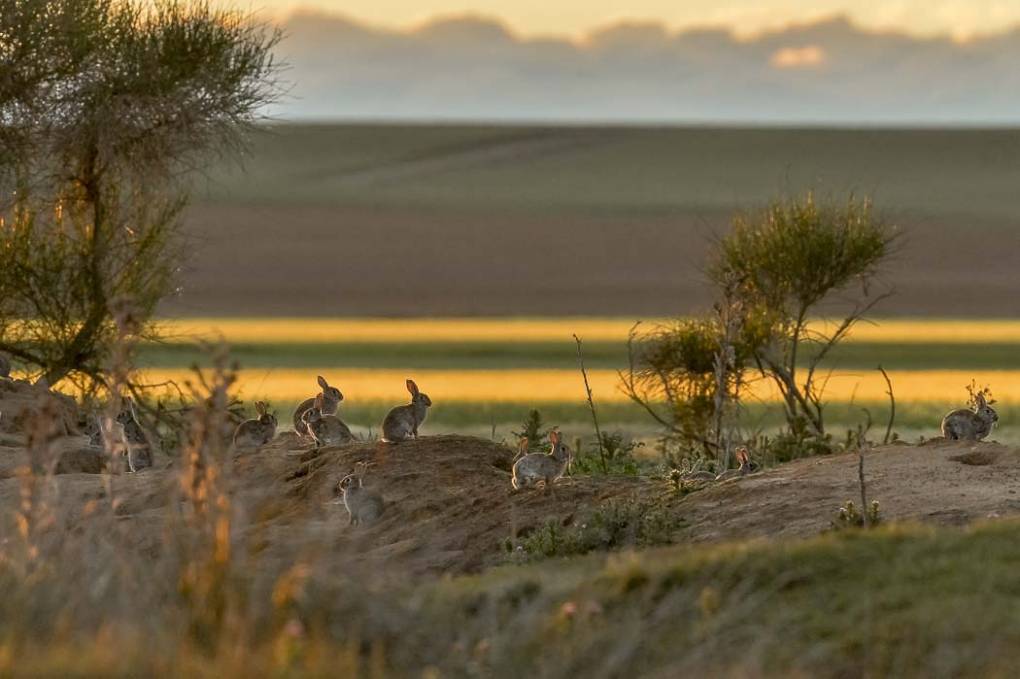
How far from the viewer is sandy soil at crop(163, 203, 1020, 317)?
68.8 m

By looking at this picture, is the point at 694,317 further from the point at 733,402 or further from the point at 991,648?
the point at 991,648

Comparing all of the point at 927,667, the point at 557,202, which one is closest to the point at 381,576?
the point at 927,667

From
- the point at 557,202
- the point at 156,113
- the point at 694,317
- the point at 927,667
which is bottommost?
the point at 927,667

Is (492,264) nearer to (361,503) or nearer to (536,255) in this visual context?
(536,255)

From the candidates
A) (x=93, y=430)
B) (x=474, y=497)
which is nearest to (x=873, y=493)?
(x=474, y=497)

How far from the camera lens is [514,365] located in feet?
153

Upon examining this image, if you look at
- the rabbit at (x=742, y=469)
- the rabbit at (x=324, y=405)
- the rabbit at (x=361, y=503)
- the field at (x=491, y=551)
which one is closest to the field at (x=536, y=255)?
the field at (x=491, y=551)

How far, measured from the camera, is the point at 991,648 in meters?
8.62

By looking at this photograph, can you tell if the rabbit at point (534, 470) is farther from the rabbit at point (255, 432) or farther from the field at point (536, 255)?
the field at point (536, 255)

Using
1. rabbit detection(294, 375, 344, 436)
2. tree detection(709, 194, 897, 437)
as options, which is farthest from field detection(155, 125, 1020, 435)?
rabbit detection(294, 375, 344, 436)

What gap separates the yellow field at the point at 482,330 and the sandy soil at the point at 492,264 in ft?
7.54

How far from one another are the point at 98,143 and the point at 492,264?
57.8m

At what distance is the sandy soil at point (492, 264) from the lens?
68.8 m

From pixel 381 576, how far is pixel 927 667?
11.0 feet
